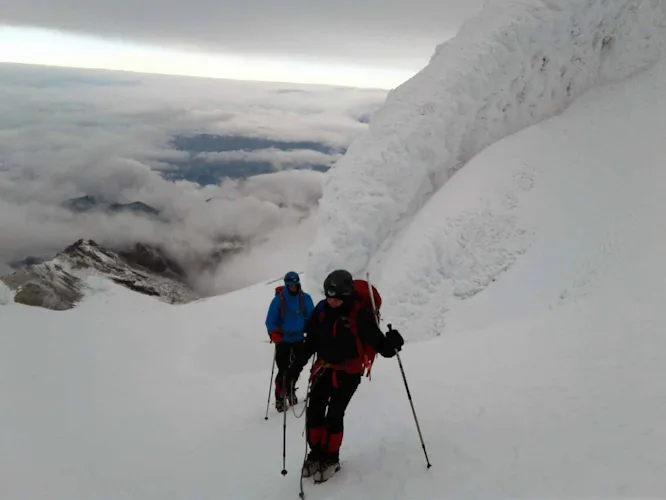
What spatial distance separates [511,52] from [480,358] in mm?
12652

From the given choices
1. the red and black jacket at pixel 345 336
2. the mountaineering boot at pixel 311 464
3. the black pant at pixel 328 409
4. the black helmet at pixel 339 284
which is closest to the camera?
the black helmet at pixel 339 284

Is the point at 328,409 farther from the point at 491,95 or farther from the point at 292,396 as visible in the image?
the point at 491,95

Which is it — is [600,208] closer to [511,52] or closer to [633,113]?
[633,113]

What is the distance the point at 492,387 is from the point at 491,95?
12683mm

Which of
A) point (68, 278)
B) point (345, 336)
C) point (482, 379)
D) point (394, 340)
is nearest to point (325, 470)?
point (345, 336)

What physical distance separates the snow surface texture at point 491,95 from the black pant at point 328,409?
36.1 feet

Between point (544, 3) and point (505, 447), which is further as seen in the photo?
point (544, 3)

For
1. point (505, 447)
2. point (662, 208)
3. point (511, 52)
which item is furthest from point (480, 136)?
point (505, 447)

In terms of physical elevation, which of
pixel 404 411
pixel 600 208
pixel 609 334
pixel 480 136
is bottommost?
pixel 404 411

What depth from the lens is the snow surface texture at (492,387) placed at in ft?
19.0

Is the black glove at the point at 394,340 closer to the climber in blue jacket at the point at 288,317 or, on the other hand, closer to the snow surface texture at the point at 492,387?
the snow surface texture at the point at 492,387

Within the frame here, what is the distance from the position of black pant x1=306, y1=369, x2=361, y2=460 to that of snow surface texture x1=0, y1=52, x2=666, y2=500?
1.62 feet

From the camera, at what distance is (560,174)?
14.6 meters

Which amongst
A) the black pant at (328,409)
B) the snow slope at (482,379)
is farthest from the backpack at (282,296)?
the black pant at (328,409)
